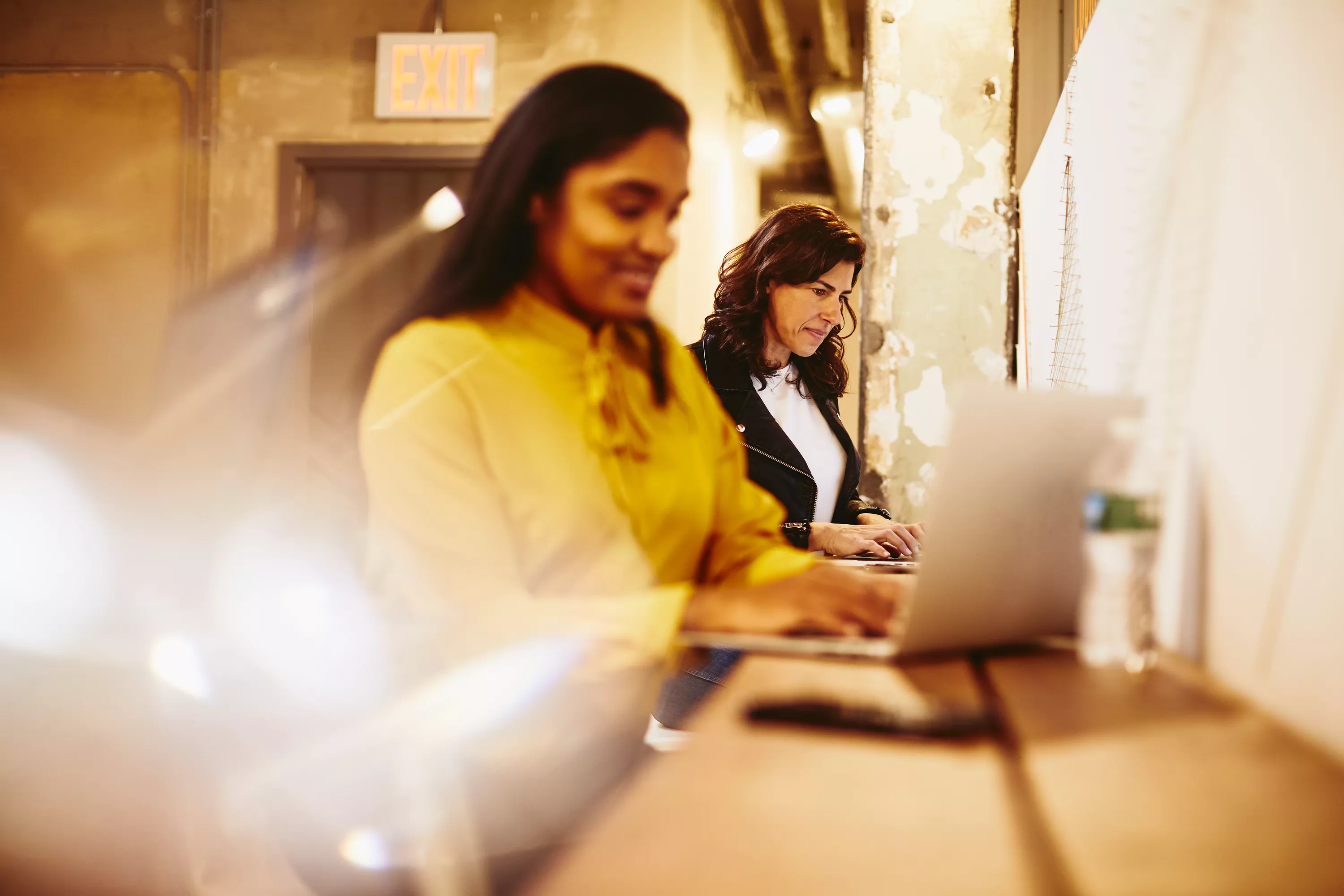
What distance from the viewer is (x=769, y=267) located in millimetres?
2266

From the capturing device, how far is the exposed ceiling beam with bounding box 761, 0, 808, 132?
4.88 meters

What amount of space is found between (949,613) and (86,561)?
9.67 feet

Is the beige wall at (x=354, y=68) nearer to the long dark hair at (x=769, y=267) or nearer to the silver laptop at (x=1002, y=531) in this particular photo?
the long dark hair at (x=769, y=267)

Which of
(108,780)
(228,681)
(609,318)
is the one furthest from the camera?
(108,780)

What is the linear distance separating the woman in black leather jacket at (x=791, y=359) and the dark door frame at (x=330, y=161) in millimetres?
2357

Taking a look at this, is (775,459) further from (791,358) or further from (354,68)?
(354,68)

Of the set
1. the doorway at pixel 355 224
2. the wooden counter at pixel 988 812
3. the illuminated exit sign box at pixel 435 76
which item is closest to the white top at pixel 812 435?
the wooden counter at pixel 988 812

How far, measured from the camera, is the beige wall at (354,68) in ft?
14.0

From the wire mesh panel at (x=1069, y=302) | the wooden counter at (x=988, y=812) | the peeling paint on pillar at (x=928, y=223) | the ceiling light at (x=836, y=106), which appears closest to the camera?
the wooden counter at (x=988, y=812)

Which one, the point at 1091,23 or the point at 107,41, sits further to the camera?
the point at 107,41

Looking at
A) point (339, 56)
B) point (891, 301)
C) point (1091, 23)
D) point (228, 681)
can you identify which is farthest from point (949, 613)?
point (339, 56)

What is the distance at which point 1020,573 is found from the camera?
957 millimetres

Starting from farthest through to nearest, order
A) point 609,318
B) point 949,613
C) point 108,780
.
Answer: point 108,780, point 609,318, point 949,613

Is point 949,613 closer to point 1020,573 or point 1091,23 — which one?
point 1020,573
